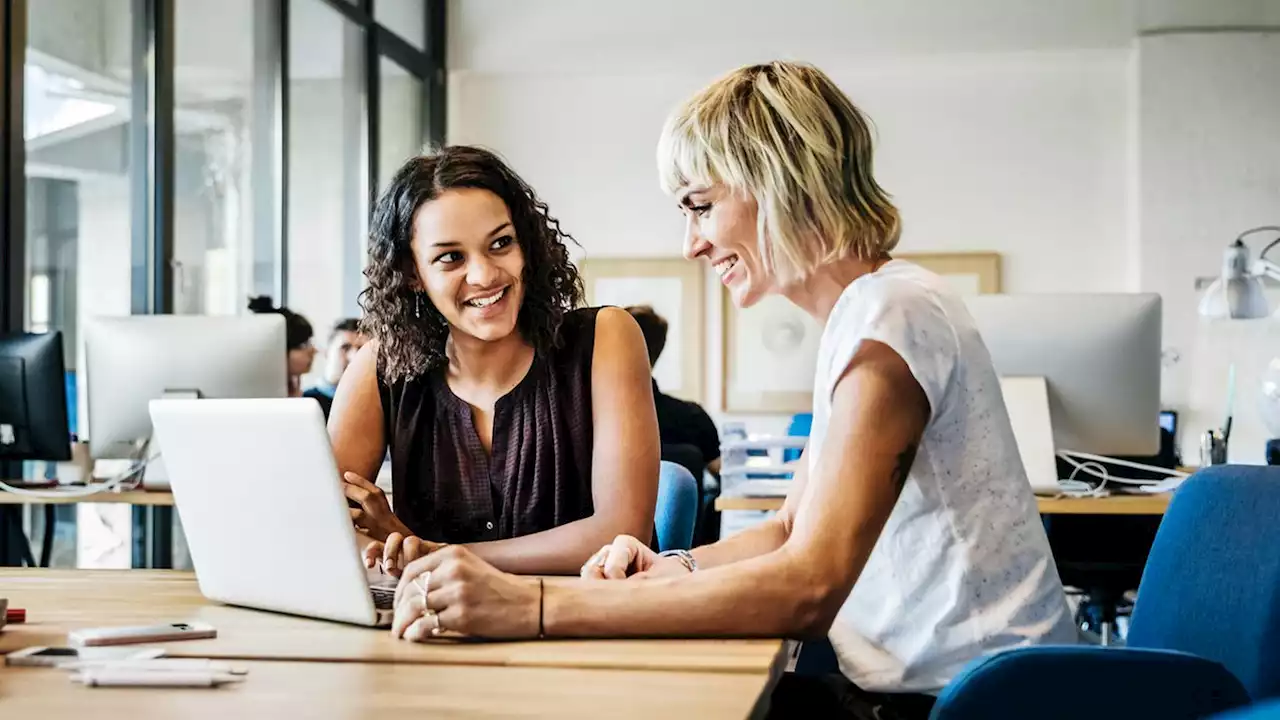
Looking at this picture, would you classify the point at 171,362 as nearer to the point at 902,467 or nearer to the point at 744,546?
the point at 744,546

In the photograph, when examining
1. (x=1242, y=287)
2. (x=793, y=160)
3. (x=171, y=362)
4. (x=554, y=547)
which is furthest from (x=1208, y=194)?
(x=793, y=160)

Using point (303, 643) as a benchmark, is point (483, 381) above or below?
above

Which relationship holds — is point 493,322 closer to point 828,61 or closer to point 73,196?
point 73,196

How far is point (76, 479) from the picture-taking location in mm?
3908

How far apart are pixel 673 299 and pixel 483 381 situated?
5.22 m

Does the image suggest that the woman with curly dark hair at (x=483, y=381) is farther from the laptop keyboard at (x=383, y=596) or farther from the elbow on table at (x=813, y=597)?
the elbow on table at (x=813, y=597)

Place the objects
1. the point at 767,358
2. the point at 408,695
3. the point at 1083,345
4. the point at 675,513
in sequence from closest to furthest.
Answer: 1. the point at 408,695
2. the point at 675,513
3. the point at 1083,345
4. the point at 767,358

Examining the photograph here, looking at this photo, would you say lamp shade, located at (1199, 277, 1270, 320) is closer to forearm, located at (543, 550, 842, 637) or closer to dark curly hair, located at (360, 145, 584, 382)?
dark curly hair, located at (360, 145, 584, 382)

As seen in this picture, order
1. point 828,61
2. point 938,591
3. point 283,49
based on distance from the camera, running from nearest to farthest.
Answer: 1. point 938,591
2. point 283,49
3. point 828,61

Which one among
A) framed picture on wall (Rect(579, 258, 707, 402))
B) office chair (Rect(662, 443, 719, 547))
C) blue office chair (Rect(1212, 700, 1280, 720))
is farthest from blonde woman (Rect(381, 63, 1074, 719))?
framed picture on wall (Rect(579, 258, 707, 402))

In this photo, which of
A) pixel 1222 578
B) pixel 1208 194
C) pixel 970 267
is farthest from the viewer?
pixel 970 267

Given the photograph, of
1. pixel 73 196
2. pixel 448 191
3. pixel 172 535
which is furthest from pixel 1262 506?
pixel 172 535

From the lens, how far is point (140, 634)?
136cm

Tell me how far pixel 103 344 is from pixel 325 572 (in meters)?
2.36
